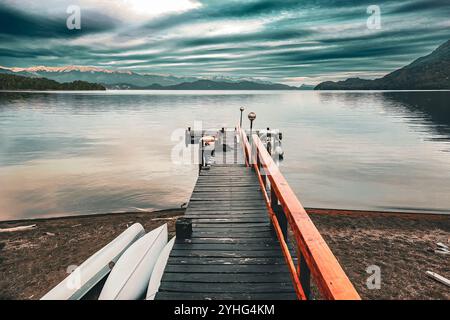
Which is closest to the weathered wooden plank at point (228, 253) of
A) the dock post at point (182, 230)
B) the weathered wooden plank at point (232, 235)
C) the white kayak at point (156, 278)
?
the dock post at point (182, 230)

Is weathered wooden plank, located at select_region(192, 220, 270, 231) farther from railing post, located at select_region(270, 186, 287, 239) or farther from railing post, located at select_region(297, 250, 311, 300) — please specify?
railing post, located at select_region(297, 250, 311, 300)

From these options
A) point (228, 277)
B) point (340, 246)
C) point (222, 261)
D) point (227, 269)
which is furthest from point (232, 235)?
point (340, 246)

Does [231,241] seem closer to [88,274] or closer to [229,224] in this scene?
[229,224]

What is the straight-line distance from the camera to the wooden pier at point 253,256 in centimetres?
311

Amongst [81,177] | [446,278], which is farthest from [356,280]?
[81,177]

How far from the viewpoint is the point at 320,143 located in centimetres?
3862

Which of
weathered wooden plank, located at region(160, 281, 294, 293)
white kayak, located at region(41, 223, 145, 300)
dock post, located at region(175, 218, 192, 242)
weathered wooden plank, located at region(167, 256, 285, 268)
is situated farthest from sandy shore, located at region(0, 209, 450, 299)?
dock post, located at region(175, 218, 192, 242)

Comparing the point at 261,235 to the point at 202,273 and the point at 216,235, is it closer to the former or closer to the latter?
the point at 216,235

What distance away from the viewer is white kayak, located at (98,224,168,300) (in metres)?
5.91

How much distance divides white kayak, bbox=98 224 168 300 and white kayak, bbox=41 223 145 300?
1.62 ft

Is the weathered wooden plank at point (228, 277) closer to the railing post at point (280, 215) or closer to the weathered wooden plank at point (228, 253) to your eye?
the weathered wooden plank at point (228, 253)

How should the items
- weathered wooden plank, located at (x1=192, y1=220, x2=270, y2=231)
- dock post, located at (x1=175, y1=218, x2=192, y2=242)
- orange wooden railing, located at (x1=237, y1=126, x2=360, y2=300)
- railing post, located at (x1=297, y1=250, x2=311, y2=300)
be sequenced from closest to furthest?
orange wooden railing, located at (x1=237, y1=126, x2=360, y2=300), railing post, located at (x1=297, y1=250, x2=311, y2=300), dock post, located at (x1=175, y1=218, x2=192, y2=242), weathered wooden plank, located at (x1=192, y1=220, x2=270, y2=231)

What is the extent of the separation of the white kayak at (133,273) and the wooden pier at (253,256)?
1.26 m
